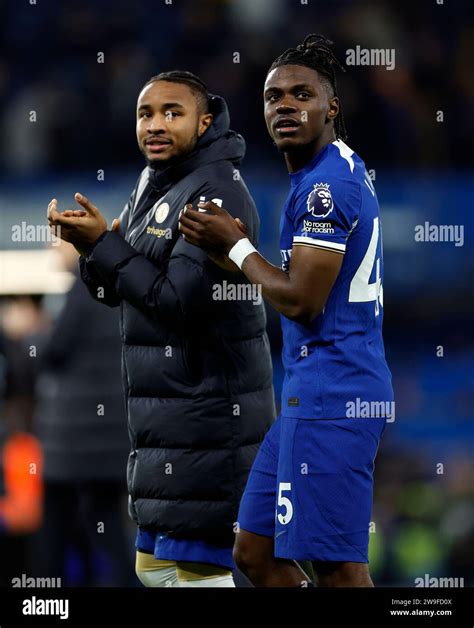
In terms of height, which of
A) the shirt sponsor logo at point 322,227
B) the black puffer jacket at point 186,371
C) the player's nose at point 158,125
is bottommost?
the black puffer jacket at point 186,371

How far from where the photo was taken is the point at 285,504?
119 inches

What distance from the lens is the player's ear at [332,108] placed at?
3.16 metres

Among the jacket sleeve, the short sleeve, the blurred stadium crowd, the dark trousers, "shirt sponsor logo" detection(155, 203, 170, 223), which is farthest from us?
the blurred stadium crowd

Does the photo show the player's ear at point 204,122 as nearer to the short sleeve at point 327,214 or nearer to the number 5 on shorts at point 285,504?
the short sleeve at point 327,214

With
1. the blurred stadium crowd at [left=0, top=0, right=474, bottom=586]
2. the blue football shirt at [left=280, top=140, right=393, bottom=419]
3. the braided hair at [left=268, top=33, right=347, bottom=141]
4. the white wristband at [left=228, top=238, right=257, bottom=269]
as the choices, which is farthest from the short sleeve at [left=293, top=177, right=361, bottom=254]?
the blurred stadium crowd at [left=0, top=0, right=474, bottom=586]

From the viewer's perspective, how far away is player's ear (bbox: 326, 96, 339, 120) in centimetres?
316

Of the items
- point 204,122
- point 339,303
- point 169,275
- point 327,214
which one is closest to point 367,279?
point 339,303

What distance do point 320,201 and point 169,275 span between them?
515mm

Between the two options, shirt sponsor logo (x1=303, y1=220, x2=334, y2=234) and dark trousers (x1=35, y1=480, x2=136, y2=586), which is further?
dark trousers (x1=35, y1=480, x2=136, y2=586)

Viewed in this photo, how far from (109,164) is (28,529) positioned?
2.18 m

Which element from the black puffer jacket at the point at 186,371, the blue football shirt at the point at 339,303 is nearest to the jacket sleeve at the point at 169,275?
the black puffer jacket at the point at 186,371

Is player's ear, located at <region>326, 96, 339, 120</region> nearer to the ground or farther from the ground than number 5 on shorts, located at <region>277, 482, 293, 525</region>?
farther from the ground

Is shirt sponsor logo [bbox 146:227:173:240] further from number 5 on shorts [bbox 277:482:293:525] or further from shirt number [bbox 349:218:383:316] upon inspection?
number 5 on shorts [bbox 277:482:293:525]

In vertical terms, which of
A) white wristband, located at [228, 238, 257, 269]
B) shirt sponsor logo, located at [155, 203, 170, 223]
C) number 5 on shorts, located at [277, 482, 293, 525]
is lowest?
number 5 on shorts, located at [277, 482, 293, 525]
